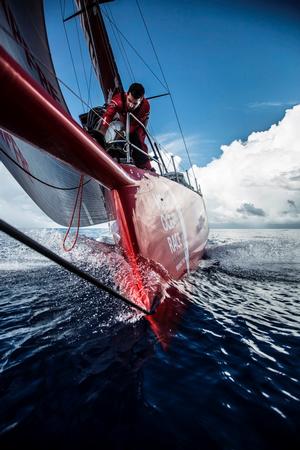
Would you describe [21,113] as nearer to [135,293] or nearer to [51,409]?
[51,409]

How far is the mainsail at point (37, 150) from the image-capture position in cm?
307

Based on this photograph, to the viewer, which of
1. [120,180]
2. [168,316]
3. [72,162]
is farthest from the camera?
[120,180]

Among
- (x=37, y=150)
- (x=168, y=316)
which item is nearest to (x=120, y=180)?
(x=168, y=316)

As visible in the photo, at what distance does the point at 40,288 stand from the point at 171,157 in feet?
13.7

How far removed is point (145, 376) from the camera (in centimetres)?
144

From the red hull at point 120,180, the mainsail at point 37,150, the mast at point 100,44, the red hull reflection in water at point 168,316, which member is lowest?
the red hull reflection in water at point 168,316

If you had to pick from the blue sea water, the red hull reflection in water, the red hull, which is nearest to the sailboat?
the red hull

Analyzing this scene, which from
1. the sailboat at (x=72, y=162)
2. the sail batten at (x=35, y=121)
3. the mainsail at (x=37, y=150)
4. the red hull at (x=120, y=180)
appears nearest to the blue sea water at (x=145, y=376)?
the sailboat at (x=72, y=162)

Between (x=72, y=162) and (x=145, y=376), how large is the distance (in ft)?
6.26

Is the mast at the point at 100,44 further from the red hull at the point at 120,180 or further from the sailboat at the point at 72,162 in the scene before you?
the red hull at the point at 120,180

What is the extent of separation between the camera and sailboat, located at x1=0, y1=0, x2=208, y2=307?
139 centimetres

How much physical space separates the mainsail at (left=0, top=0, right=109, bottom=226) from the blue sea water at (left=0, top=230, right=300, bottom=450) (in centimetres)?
135

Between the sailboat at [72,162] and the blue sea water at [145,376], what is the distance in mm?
746

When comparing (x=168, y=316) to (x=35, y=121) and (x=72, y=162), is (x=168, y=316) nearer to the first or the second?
(x=72, y=162)
